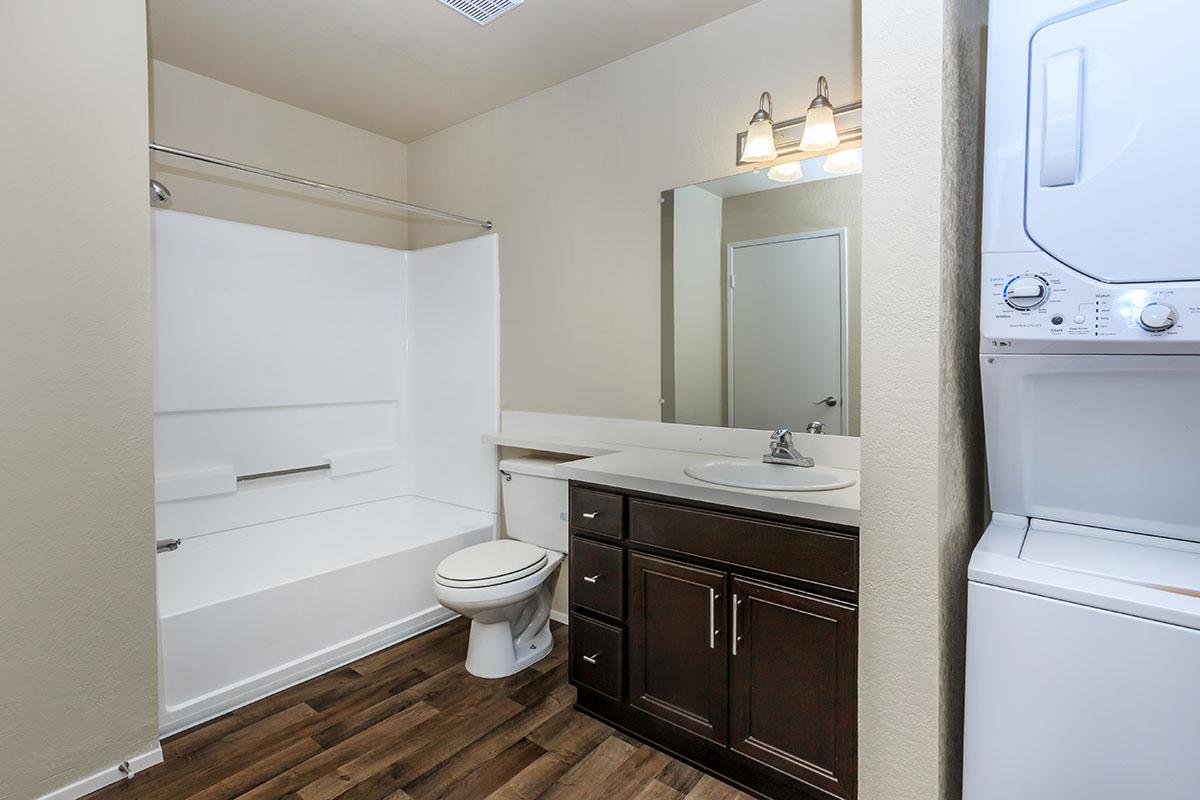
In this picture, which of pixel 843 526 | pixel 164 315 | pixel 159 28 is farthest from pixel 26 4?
pixel 843 526

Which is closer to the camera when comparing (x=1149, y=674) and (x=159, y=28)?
(x=1149, y=674)

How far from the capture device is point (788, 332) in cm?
216

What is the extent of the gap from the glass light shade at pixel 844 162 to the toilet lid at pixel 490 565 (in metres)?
1.77

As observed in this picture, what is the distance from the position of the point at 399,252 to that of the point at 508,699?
2.42m

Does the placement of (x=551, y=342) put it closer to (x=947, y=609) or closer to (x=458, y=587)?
(x=458, y=587)

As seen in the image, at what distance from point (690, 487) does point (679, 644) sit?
0.48 meters

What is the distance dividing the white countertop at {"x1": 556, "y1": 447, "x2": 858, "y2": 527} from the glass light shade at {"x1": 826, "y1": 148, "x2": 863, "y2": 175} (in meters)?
0.97

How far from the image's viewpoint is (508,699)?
2.27m

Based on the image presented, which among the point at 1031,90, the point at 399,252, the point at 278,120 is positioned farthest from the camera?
the point at 399,252

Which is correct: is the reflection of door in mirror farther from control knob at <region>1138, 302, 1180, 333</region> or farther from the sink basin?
control knob at <region>1138, 302, 1180, 333</region>

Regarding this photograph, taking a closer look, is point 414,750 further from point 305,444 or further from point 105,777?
point 305,444

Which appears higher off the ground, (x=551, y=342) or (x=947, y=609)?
(x=551, y=342)

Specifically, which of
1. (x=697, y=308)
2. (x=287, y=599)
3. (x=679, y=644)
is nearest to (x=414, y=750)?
(x=287, y=599)

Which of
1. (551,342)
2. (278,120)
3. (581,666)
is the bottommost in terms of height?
(581,666)
